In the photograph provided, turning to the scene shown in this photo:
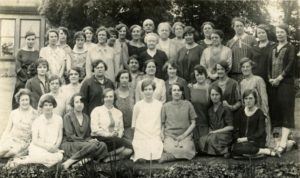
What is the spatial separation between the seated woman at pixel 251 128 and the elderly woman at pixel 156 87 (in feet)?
2.65

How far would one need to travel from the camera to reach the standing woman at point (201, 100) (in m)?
4.66

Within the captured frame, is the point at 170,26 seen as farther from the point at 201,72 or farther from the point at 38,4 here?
the point at 38,4

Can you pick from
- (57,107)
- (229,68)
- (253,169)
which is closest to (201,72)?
(229,68)

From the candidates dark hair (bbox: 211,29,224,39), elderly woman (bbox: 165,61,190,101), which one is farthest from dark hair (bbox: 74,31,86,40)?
dark hair (bbox: 211,29,224,39)

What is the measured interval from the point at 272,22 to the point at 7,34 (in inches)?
111

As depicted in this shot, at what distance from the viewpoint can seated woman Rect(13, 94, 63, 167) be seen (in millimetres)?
4539

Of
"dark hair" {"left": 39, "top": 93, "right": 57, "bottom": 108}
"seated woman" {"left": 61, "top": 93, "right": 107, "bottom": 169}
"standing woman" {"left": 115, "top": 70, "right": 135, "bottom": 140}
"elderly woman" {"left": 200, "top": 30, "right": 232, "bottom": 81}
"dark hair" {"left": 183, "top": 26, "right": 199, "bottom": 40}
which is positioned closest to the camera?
"seated woman" {"left": 61, "top": 93, "right": 107, "bottom": 169}

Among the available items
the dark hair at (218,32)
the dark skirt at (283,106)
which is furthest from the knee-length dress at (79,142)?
the dark skirt at (283,106)

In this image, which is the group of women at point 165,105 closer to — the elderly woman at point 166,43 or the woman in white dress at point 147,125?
the woman in white dress at point 147,125

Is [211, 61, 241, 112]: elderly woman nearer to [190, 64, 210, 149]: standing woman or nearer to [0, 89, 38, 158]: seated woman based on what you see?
[190, 64, 210, 149]: standing woman

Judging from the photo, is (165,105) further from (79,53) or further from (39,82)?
(39,82)

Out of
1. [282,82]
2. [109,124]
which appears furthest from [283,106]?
[109,124]

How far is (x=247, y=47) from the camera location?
4.80 metres

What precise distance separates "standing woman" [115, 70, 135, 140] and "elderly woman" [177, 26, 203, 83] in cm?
60
